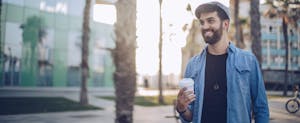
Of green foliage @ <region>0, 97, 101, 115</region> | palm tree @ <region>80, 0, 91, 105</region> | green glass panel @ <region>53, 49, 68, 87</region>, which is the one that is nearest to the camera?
green foliage @ <region>0, 97, 101, 115</region>

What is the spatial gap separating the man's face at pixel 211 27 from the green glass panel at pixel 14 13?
32422 millimetres

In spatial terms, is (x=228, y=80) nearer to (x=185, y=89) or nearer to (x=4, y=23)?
(x=185, y=89)

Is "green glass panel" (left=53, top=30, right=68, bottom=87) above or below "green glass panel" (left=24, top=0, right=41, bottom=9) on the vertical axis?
below

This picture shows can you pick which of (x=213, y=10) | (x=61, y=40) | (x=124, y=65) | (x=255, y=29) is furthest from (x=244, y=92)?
(x=61, y=40)

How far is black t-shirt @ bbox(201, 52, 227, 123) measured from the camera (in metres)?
2.96

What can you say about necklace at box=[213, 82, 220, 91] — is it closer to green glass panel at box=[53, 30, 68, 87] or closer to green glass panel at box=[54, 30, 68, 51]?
green glass panel at box=[53, 30, 68, 87]

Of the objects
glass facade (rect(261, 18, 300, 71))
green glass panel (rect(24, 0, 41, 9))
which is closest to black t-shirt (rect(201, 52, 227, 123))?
green glass panel (rect(24, 0, 41, 9))

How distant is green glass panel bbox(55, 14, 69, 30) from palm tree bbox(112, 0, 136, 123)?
31438mm

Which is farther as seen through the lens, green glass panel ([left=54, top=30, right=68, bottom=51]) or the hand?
green glass panel ([left=54, top=30, right=68, bottom=51])

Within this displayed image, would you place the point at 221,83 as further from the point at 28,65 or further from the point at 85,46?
the point at 28,65

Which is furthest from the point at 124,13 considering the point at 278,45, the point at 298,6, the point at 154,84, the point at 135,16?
the point at 278,45

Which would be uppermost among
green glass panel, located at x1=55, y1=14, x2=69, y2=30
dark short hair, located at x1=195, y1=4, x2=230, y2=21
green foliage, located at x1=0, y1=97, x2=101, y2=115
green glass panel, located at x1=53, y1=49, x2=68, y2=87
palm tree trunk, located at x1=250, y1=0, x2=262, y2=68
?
green glass panel, located at x1=55, y1=14, x2=69, y2=30

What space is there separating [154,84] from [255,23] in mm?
47054

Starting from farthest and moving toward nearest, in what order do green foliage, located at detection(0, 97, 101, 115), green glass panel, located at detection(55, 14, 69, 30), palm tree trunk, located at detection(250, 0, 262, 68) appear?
green glass panel, located at detection(55, 14, 69, 30) < green foliage, located at detection(0, 97, 101, 115) < palm tree trunk, located at detection(250, 0, 262, 68)
